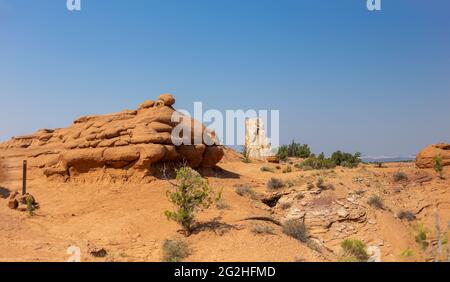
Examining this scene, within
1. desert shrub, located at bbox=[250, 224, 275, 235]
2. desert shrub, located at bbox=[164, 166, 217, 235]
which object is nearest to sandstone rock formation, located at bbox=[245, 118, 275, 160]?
desert shrub, located at bbox=[164, 166, 217, 235]

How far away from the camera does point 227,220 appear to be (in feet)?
34.6

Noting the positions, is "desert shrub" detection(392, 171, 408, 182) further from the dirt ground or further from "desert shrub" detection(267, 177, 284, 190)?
"desert shrub" detection(267, 177, 284, 190)

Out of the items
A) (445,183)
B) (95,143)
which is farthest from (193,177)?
(445,183)

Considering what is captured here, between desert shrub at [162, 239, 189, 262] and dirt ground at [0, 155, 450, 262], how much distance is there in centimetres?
20

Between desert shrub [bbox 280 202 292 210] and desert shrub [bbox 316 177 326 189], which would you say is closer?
desert shrub [bbox 280 202 292 210]

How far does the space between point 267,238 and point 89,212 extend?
18.8ft

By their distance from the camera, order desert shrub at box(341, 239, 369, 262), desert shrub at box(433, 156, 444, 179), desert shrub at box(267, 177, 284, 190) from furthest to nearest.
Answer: desert shrub at box(433, 156, 444, 179) → desert shrub at box(267, 177, 284, 190) → desert shrub at box(341, 239, 369, 262)

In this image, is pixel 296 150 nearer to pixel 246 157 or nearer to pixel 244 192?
pixel 246 157

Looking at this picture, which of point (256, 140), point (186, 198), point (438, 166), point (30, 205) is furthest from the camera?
point (256, 140)

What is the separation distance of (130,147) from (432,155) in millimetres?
16129

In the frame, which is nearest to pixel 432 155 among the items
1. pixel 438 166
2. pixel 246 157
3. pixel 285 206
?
pixel 438 166

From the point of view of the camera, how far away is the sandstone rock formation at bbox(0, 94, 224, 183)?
45.6 ft

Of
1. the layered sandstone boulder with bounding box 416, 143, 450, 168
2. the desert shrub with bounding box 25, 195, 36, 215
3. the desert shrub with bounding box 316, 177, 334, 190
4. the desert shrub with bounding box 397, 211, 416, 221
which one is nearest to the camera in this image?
the desert shrub with bounding box 25, 195, 36, 215

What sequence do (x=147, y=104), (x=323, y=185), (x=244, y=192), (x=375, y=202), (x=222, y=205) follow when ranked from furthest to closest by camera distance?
(x=147, y=104)
(x=323, y=185)
(x=375, y=202)
(x=244, y=192)
(x=222, y=205)
